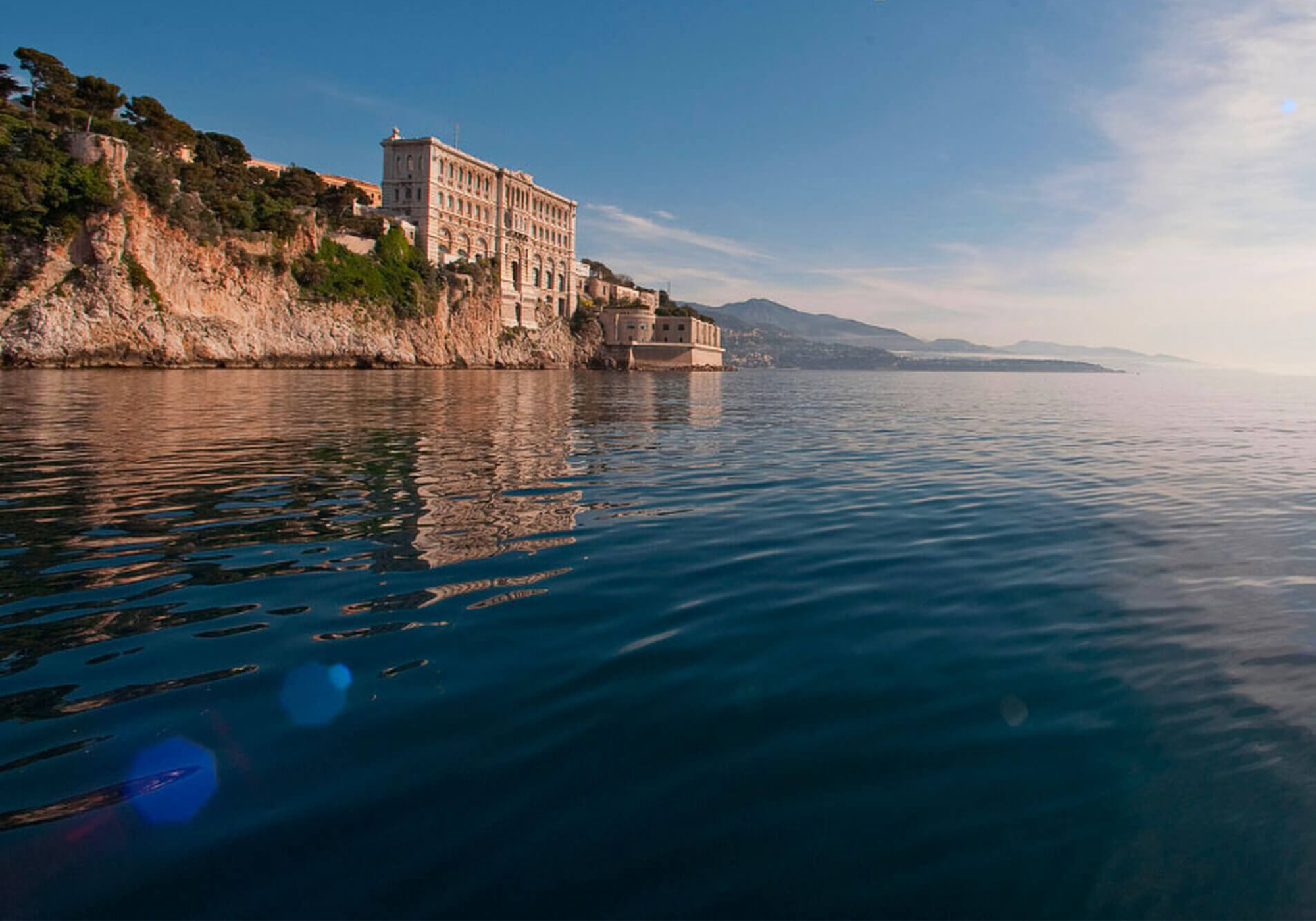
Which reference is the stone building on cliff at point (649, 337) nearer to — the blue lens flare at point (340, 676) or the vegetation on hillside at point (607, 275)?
the vegetation on hillside at point (607, 275)

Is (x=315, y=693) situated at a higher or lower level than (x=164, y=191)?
lower

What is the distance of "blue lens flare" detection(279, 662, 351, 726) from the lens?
4.10 metres

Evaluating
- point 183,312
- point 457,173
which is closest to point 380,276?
point 457,173

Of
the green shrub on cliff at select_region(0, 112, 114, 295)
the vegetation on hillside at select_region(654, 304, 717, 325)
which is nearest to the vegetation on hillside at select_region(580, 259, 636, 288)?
the vegetation on hillside at select_region(654, 304, 717, 325)

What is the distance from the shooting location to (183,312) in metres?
53.7

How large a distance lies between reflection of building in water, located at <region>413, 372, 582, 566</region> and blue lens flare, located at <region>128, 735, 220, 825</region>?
3.43 meters

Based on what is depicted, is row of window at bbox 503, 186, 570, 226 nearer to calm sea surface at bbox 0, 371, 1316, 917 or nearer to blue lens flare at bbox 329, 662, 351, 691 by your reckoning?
calm sea surface at bbox 0, 371, 1316, 917

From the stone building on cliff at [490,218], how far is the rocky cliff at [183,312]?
10.2 meters

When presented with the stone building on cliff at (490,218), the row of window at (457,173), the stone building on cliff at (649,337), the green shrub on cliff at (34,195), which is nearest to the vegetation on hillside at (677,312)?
the stone building on cliff at (649,337)

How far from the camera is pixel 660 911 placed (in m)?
2.65

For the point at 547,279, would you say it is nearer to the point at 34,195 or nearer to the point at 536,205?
the point at 536,205

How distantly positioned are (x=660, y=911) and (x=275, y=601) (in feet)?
15.0

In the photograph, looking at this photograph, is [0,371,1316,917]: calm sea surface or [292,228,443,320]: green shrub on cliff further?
[292,228,443,320]: green shrub on cliff

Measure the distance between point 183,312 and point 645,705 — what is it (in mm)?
61433
